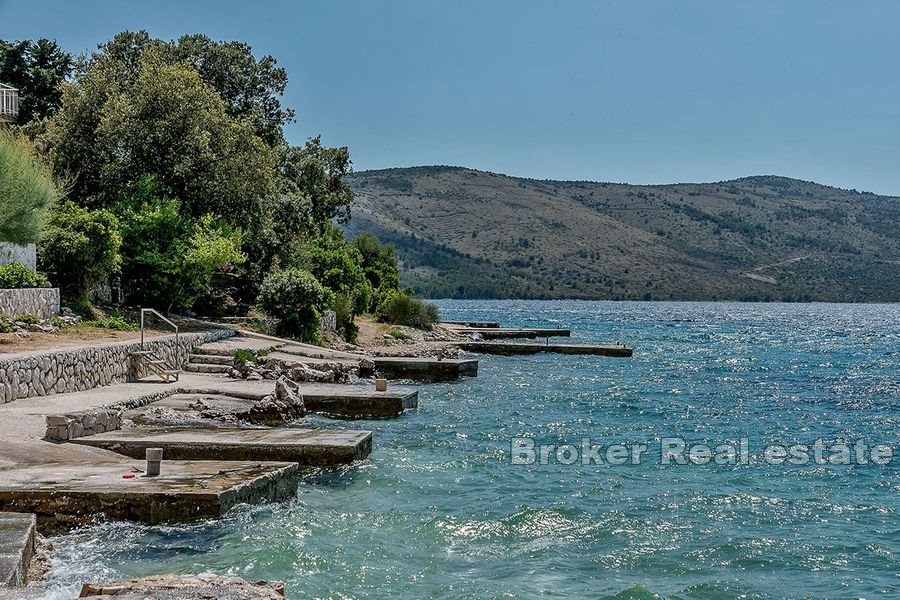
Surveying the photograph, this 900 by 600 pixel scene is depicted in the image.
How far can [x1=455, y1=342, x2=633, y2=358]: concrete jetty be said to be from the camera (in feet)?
161

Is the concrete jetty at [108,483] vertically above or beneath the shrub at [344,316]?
beneath

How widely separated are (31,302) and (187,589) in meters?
21.3

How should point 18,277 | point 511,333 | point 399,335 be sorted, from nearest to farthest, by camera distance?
1. point 18,277
2. point 399,335
3. point 511,333

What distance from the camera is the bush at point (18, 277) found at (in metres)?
26.0

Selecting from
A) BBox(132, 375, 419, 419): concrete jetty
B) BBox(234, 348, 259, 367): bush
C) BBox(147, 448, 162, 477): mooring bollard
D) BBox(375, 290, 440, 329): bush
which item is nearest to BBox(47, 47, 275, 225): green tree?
BBox(234, 348, 259, 367): bush

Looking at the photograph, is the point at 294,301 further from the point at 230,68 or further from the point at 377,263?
the point at 377,263

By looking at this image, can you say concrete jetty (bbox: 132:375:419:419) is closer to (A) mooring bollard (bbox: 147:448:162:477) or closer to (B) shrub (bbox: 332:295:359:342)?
(A) mooring bollard (bbox: 147:448:162:477)

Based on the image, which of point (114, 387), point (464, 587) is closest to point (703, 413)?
point (114, 387)

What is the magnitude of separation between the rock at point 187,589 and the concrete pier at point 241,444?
765 centimetres

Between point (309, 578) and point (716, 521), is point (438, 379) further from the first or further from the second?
point (309, 578)

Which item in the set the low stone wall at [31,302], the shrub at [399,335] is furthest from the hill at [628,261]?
the low stone wall at [31,302]

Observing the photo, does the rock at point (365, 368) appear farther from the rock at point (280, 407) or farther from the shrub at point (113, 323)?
the rock at point (280, 407)

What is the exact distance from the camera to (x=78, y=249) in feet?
93.8

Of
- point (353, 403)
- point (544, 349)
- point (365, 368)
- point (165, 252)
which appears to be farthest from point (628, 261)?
point (353, 403)
